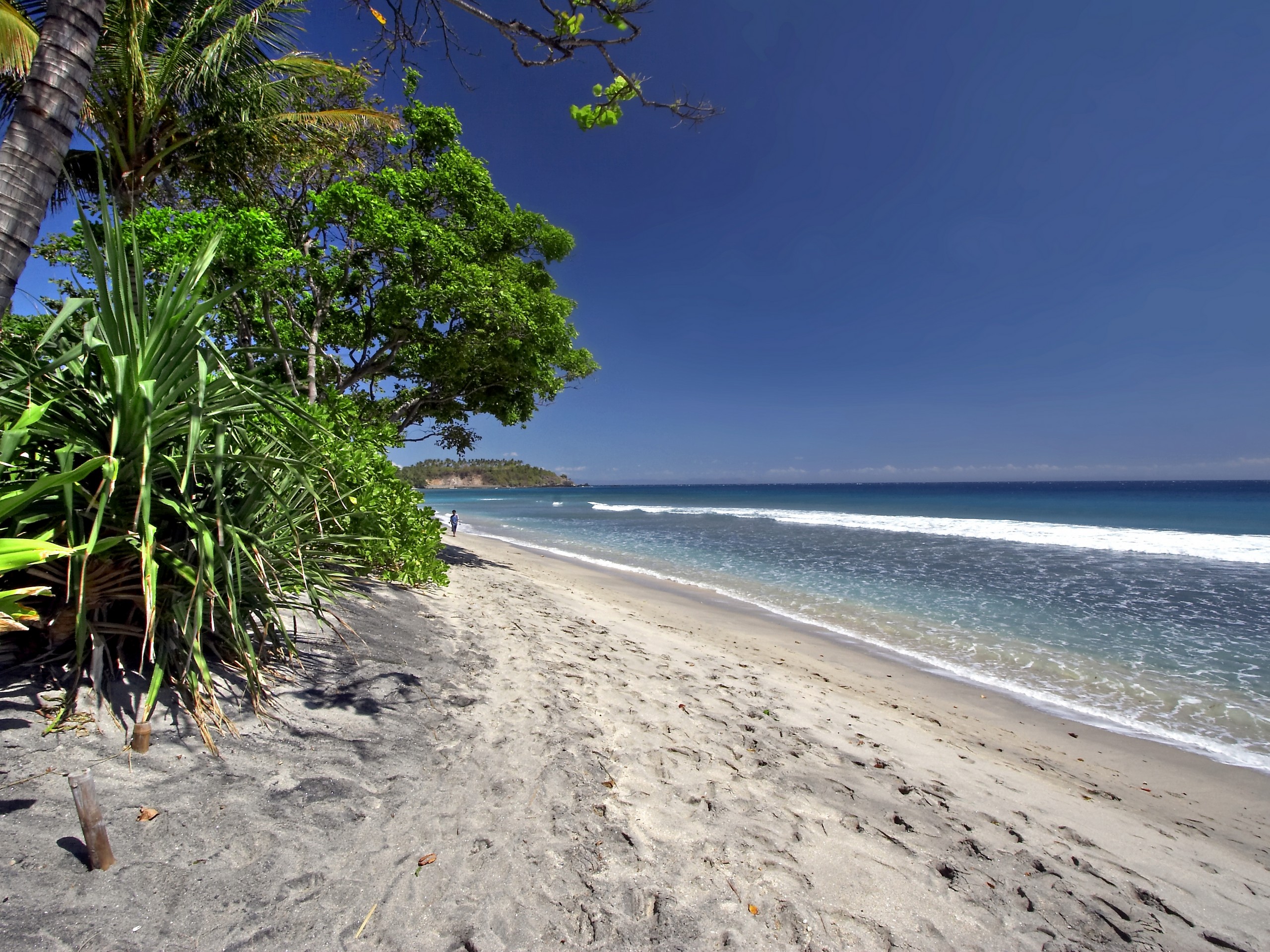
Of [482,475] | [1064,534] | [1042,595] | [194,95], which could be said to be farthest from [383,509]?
[482,475]

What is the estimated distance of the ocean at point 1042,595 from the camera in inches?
229

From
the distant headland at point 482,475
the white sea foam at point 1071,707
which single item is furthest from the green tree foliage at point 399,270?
the distant headland at point 482,475

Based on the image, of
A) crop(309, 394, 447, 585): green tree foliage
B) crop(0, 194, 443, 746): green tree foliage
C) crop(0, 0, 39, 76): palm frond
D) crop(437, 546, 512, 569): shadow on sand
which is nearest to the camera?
crop(0, 194, 443, 746): green tree foliage

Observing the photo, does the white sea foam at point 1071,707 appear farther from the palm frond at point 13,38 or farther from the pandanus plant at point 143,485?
the palm frond at point 13,38

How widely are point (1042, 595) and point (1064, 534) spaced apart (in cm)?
1550

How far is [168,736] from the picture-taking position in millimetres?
2379

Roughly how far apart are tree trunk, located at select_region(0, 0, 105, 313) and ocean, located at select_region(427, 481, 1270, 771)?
8.60m

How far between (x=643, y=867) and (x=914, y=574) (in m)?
12.9

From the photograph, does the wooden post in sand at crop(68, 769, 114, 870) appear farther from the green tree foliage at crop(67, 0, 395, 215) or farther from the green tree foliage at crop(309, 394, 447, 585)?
the green tree foliage at crop(67, 0, 395, 215)

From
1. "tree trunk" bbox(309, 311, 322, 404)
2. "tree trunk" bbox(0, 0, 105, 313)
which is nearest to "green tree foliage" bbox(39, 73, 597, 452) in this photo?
"tree trunk" bbox(309, 311, 322, 404)

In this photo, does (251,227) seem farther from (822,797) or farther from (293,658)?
(822,797)

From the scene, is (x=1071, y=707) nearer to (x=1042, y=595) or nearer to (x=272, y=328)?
(x=1042, y=595)

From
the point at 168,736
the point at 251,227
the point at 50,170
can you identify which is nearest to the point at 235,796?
the point at 168,736

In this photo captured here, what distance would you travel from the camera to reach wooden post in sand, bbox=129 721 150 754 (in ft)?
7.29
